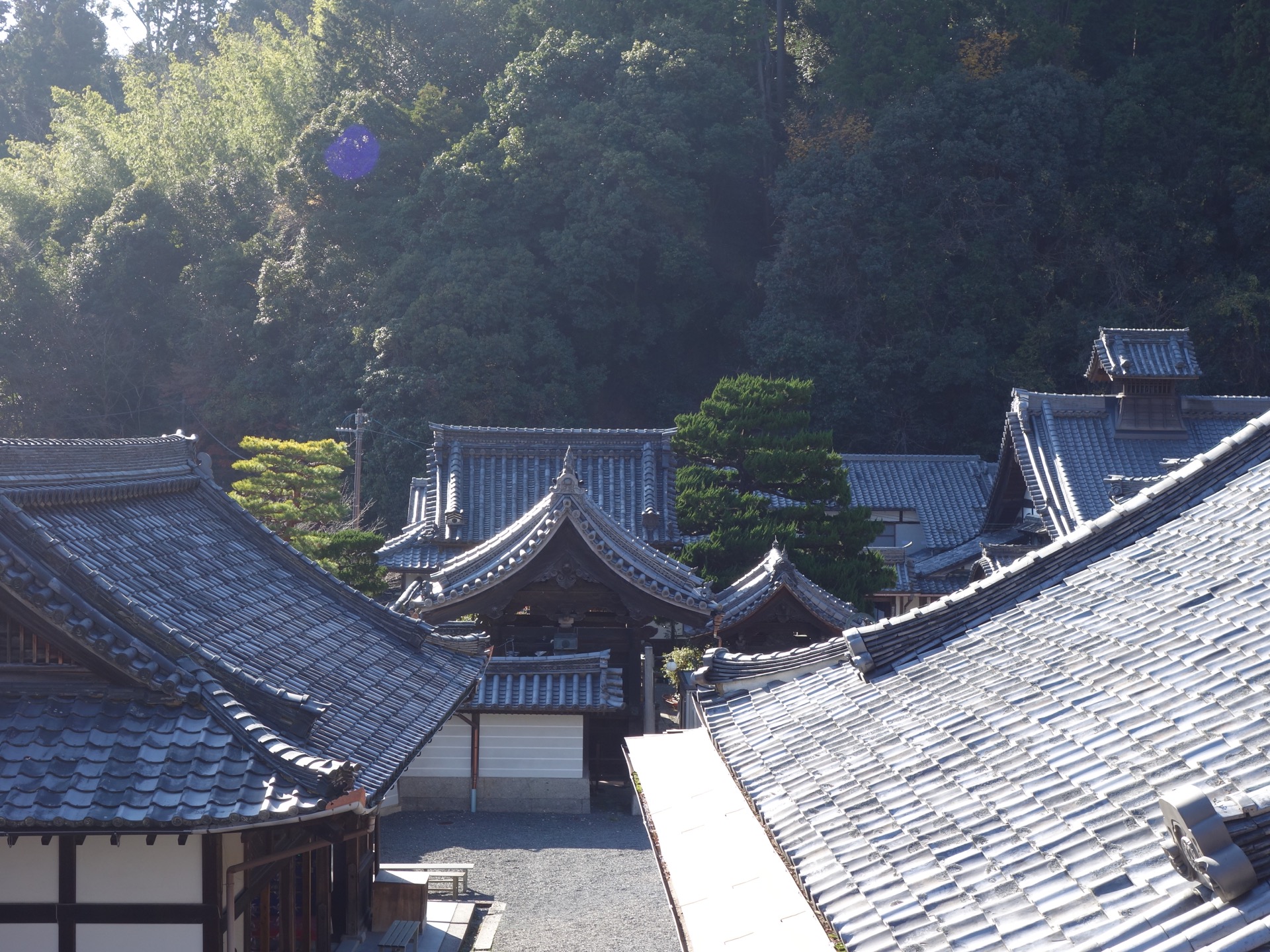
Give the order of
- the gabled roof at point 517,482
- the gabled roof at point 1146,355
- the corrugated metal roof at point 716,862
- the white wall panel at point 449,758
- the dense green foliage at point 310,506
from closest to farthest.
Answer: the corrugated metal roof at point 716,862
the white wall panel at point 449,758
the dense green foliage at point 310,506
the gabled roof at point 517,482
the gabled roof at point 1146,355

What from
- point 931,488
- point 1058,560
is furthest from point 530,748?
point 931,488

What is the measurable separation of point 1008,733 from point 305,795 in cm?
366

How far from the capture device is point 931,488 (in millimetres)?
28609

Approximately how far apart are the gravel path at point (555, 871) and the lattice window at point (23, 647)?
17.4 feet

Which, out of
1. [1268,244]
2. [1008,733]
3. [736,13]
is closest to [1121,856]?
[1008,733]

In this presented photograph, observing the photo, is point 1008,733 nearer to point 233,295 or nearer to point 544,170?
point 544,170

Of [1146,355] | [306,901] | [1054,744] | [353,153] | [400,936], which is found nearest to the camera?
[1054,744]

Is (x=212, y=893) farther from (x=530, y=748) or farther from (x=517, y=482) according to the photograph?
(x=517, y=482)

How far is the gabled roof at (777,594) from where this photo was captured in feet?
52.3

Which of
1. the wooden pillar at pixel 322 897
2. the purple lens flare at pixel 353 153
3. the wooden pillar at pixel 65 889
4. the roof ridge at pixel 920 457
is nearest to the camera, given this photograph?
the wooden pillar at pixel 65 889

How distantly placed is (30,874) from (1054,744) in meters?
5.60

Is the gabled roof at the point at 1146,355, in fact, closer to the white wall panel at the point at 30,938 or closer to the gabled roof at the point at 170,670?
the gabled roof at the point at 170,670

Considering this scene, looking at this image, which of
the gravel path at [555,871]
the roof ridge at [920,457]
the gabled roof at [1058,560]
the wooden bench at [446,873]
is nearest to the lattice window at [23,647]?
the gabled roof at [1058,560]

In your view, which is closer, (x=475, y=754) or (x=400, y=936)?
(x=400, y=936)
